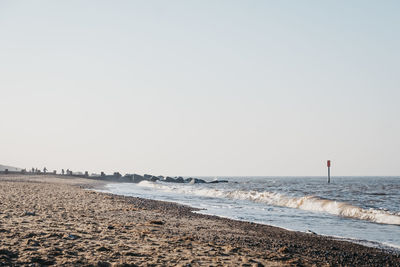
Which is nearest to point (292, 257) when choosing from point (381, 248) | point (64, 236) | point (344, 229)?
point (381, 248)

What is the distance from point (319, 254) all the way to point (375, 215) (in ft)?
31.7

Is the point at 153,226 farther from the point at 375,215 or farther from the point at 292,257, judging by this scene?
the point at 375,215

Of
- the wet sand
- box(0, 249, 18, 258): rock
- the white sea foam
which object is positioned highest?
box(0, 249, 18, 258): rock

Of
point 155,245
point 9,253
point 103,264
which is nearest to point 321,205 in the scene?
point 155,245

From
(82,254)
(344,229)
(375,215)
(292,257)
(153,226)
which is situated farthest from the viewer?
(375,215)

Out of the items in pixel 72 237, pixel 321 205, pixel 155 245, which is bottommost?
pixel 321 205

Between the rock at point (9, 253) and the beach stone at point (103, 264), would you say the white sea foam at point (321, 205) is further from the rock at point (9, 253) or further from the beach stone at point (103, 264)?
the rock at point (9, 253)

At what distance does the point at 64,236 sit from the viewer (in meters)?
7.74

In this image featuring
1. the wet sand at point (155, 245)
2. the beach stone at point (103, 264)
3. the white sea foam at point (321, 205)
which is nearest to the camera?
the beach stone at point (103, 264)

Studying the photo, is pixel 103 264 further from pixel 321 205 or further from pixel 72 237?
pixel 321 205

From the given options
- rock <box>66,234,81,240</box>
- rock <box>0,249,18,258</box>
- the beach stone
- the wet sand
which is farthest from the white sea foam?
rock <box>0,249,18,258</box>

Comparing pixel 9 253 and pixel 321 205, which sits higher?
pixel 9 253

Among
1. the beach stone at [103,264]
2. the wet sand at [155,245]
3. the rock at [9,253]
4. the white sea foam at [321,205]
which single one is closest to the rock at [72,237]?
the wet sand at [155,245]

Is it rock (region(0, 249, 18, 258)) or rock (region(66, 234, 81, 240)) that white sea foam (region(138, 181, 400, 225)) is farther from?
rock (region(0, 249, 18, 258))
